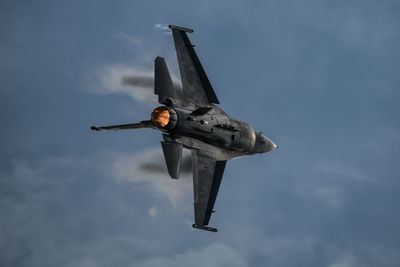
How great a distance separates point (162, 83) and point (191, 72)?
483 centimetres

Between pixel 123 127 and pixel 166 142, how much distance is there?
3832 millimetres

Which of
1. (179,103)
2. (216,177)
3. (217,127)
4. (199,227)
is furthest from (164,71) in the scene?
(199,227)

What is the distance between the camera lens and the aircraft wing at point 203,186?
51.1 meters

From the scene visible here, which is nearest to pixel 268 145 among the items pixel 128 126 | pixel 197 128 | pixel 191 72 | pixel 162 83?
pixel 191 72

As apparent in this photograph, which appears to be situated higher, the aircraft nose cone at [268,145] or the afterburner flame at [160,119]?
the aircraft nose cone at [268,145]

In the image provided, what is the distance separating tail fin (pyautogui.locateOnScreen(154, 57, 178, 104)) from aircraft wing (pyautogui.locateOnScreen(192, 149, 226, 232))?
5.24m

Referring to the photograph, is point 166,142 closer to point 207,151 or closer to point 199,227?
point 207,151

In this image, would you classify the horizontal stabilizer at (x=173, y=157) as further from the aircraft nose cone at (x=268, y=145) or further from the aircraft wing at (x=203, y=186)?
the aircraft nose cone at (x=268, y=145)

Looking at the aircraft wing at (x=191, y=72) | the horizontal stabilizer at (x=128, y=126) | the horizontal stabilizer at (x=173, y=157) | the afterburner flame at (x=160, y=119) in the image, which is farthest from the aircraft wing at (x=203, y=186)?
the horizontal stabilizer at (x=128, y=126)

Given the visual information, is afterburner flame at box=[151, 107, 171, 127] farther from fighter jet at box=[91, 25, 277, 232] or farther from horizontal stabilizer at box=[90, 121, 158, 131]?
horizontal stabilizer at box=[90, 121, 158, 131]

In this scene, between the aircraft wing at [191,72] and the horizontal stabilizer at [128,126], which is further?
the aircraft wing at [191,72]

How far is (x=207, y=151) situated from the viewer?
168 feet

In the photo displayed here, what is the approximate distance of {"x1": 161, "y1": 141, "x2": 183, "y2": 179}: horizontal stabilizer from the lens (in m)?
47.3

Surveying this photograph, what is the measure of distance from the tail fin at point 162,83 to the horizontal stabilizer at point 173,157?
3603mm
